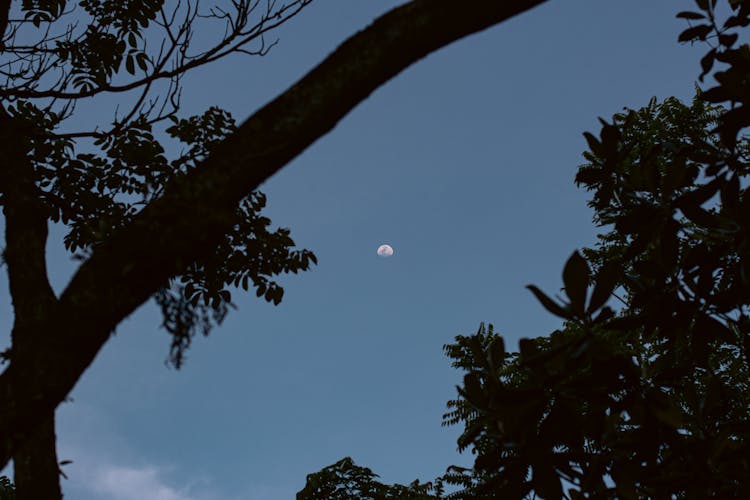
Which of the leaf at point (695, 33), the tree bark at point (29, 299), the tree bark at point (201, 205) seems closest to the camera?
the tree bark at point (201, 205)

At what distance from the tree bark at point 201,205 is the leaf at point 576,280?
928 mm

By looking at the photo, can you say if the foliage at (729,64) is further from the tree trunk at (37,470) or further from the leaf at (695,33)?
the tree trunk at (37,470)

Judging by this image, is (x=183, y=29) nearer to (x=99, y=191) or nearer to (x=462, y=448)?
(x=99, y=191)

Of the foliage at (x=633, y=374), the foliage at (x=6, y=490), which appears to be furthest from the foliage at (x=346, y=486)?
the foliage at (x=633, y=374)

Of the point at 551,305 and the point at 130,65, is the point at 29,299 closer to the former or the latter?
the point at 551,305

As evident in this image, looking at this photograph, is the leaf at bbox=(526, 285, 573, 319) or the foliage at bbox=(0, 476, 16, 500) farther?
the foliage at bbox=(0, 476, 16, 500)

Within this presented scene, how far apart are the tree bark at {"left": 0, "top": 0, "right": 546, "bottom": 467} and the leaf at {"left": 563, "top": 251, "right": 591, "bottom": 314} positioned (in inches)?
36.5

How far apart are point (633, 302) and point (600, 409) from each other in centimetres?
74

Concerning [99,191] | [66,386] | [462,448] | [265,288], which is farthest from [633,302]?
[462,448]

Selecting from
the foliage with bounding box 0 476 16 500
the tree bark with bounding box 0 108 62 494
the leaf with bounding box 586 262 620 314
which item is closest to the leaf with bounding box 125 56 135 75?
the tree bark with bounding box 0 108 62 494

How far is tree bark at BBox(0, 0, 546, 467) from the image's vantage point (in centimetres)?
204

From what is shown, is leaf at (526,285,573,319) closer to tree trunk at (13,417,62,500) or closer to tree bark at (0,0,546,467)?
tree bark at (0,0,546,467)

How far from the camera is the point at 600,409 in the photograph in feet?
11.1

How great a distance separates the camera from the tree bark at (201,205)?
204 cm
